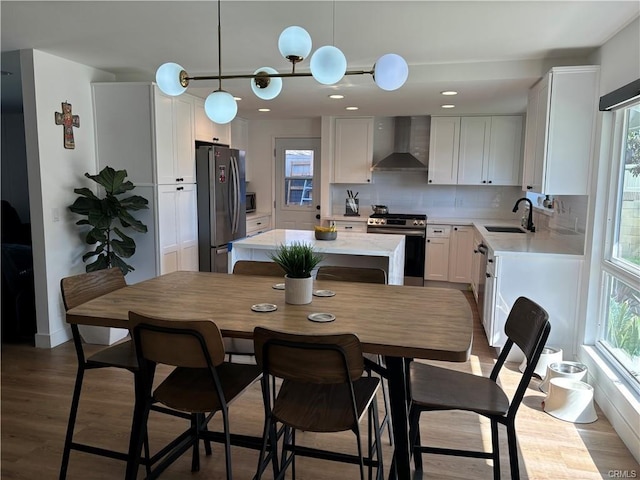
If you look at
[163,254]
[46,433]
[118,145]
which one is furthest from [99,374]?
[118,145]

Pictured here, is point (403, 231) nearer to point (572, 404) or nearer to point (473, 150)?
point (473, 150)

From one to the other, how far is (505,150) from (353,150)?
6.52ft

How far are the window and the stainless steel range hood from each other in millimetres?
3148

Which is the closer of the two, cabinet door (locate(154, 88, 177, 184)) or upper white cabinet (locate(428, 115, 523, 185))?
cabinet door (locate(154, 88, 177, 184))

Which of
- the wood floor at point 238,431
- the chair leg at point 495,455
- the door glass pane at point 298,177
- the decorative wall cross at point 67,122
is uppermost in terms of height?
the decorative wall cross at point 67,122

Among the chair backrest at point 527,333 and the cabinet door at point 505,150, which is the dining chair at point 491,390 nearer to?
the chair backrest at point 527,333

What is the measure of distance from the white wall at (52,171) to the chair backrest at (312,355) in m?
2.98

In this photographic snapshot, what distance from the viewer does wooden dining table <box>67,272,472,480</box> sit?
1.67m

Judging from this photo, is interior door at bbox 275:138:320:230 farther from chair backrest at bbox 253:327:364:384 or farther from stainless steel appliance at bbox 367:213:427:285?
chair backrest at bbox 253:327:364:384

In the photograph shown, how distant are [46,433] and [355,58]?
336 centimetres

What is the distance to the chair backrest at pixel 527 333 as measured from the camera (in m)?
1.72

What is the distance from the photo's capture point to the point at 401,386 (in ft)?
5.70

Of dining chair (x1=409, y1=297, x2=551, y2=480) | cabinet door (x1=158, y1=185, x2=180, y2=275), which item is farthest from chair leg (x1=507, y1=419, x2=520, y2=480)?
cabinet door (x1=158, y1=185, x2=180, y2=275)

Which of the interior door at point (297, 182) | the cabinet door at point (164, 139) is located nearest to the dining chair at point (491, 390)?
the cabinet door at point (164, 139)
